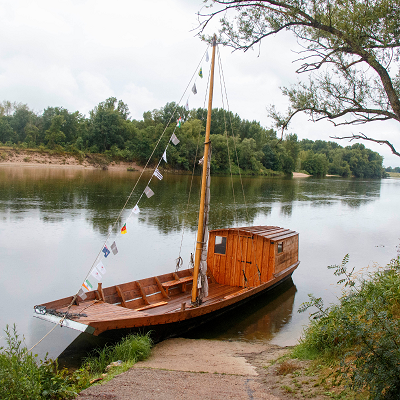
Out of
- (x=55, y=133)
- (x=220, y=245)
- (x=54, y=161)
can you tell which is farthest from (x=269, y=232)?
(x=55, y=133)

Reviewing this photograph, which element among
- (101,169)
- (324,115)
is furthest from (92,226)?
(101,169)

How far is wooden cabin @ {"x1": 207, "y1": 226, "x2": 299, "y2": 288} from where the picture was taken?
503 inches

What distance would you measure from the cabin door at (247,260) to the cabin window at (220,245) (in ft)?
2.04

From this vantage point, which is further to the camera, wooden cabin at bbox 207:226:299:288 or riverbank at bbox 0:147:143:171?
riverbank at bbox 0:147:143:171

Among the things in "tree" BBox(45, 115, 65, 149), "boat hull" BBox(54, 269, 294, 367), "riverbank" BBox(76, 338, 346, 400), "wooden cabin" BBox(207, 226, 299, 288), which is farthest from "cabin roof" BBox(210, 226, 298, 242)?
"tree" BBox(45, 115, 65, 149)

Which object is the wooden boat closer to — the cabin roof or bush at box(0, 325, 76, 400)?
the cabin roof

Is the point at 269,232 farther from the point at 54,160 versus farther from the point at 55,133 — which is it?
the point at 55,133

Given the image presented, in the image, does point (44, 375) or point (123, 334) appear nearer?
point (44, 375)

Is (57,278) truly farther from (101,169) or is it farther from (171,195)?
(101,169)

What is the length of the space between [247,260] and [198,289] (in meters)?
3.21

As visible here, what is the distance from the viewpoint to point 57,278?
558 inches

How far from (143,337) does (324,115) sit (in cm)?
687

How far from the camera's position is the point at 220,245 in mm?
13234

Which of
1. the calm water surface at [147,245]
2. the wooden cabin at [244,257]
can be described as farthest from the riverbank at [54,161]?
the wooden cabin at [244,257]
